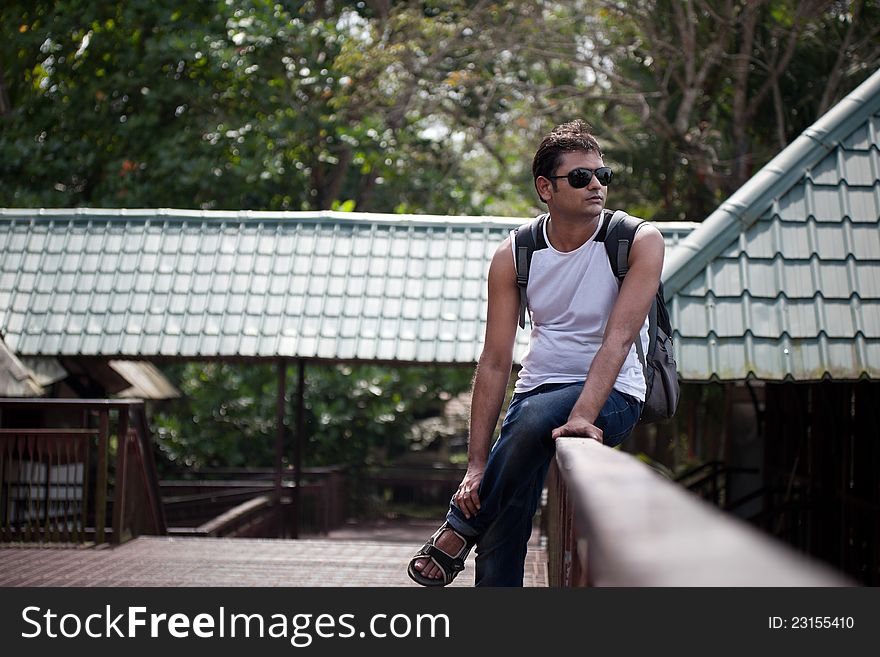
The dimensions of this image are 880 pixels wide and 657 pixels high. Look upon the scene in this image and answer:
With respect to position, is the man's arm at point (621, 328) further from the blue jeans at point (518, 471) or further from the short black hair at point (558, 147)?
the short black hair at point (558, 147)

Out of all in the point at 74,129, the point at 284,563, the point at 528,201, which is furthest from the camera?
the point at 528,201

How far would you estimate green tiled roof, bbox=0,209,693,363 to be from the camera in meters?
11.8

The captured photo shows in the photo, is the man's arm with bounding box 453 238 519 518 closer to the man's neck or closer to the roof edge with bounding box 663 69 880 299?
the man's neck

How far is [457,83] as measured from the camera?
18.9 meters

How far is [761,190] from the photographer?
759 cm

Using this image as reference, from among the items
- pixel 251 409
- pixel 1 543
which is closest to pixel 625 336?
pixel 1 543

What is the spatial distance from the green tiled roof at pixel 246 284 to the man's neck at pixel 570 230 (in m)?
6.97

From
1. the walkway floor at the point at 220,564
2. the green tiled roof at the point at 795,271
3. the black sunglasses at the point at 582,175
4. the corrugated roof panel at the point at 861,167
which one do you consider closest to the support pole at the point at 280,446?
the walkway floor at the point at 220,564

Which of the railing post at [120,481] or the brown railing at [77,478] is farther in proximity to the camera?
the railing post at [120,481]

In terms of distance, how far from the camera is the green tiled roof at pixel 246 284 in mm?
11836

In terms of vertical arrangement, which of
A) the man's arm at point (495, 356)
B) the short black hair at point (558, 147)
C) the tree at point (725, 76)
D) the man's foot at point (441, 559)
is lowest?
the man's foot at point (441, 559)

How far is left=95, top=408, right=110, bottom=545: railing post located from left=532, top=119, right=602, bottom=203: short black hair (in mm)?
5749

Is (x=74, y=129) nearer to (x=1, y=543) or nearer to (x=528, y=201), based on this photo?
(x=528, y=201)
